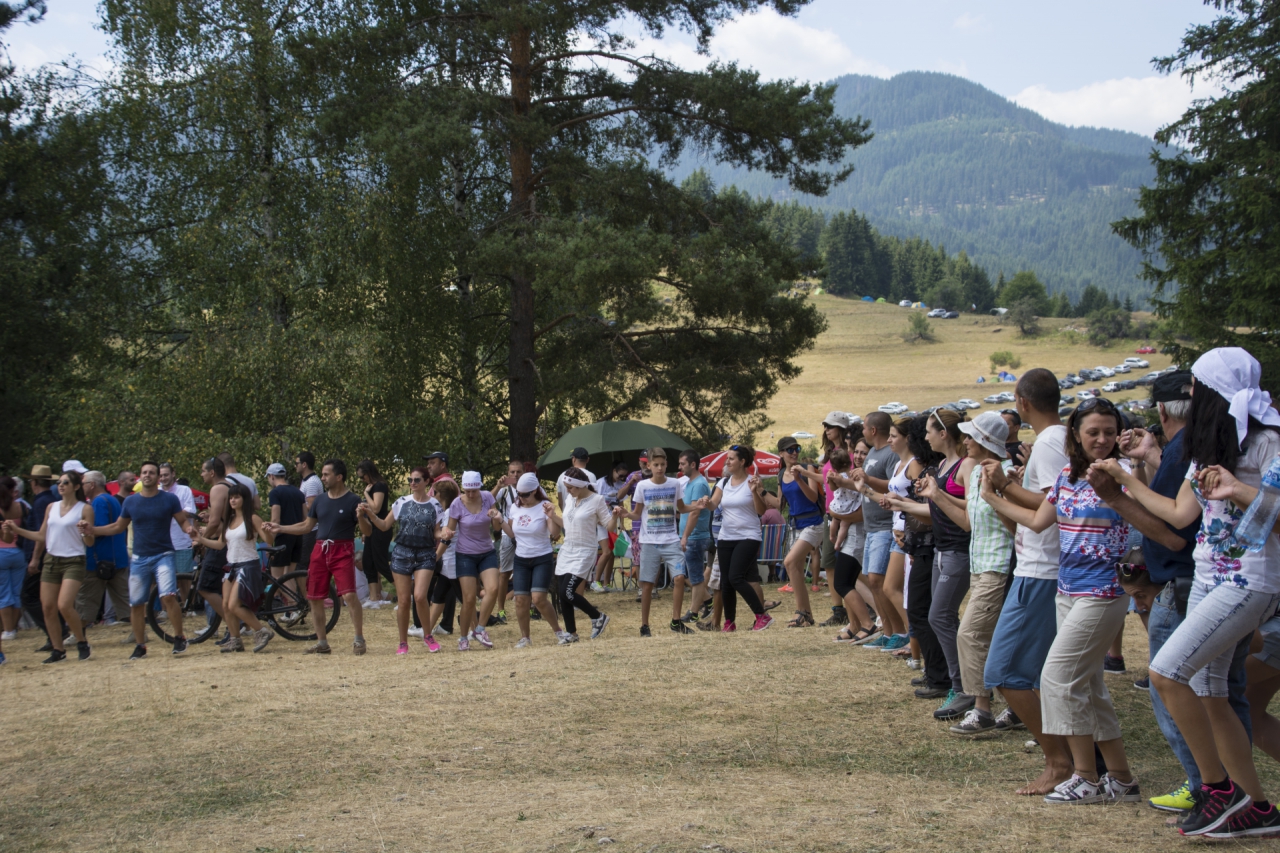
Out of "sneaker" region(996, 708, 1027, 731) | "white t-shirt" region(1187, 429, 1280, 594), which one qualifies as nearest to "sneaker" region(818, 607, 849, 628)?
"sneaker" region(996, 708, 1027, 731)

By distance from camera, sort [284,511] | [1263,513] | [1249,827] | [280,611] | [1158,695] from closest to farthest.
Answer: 1. [1263,513]
2. [1249,827]
3. [1158,695]
4. [280,611]
5. [284,511]

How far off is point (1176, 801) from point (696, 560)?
6.80 meters

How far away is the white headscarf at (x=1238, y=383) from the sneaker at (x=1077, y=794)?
1762 mm

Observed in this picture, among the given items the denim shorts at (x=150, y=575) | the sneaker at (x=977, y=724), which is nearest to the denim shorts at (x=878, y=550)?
the sneaker at (x=977, y=724)

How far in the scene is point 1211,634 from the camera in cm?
382

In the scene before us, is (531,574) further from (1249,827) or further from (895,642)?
(1249,827)

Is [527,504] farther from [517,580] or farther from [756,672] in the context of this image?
[756,672]

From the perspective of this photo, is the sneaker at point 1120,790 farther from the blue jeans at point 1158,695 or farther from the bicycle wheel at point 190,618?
the bicycle wheel at point 190,618

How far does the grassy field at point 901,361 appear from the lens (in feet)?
242

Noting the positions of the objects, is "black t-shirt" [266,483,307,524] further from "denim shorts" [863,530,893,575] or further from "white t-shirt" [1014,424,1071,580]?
"white t-shirt" [1014,424,1071,580]

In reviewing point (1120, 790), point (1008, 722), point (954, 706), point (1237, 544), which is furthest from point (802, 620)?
point (1237, 544)

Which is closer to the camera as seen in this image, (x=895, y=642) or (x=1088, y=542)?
(x=1088, y=542)

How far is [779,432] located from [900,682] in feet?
187

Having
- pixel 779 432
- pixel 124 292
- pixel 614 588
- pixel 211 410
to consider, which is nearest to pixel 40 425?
pixel 124 292
